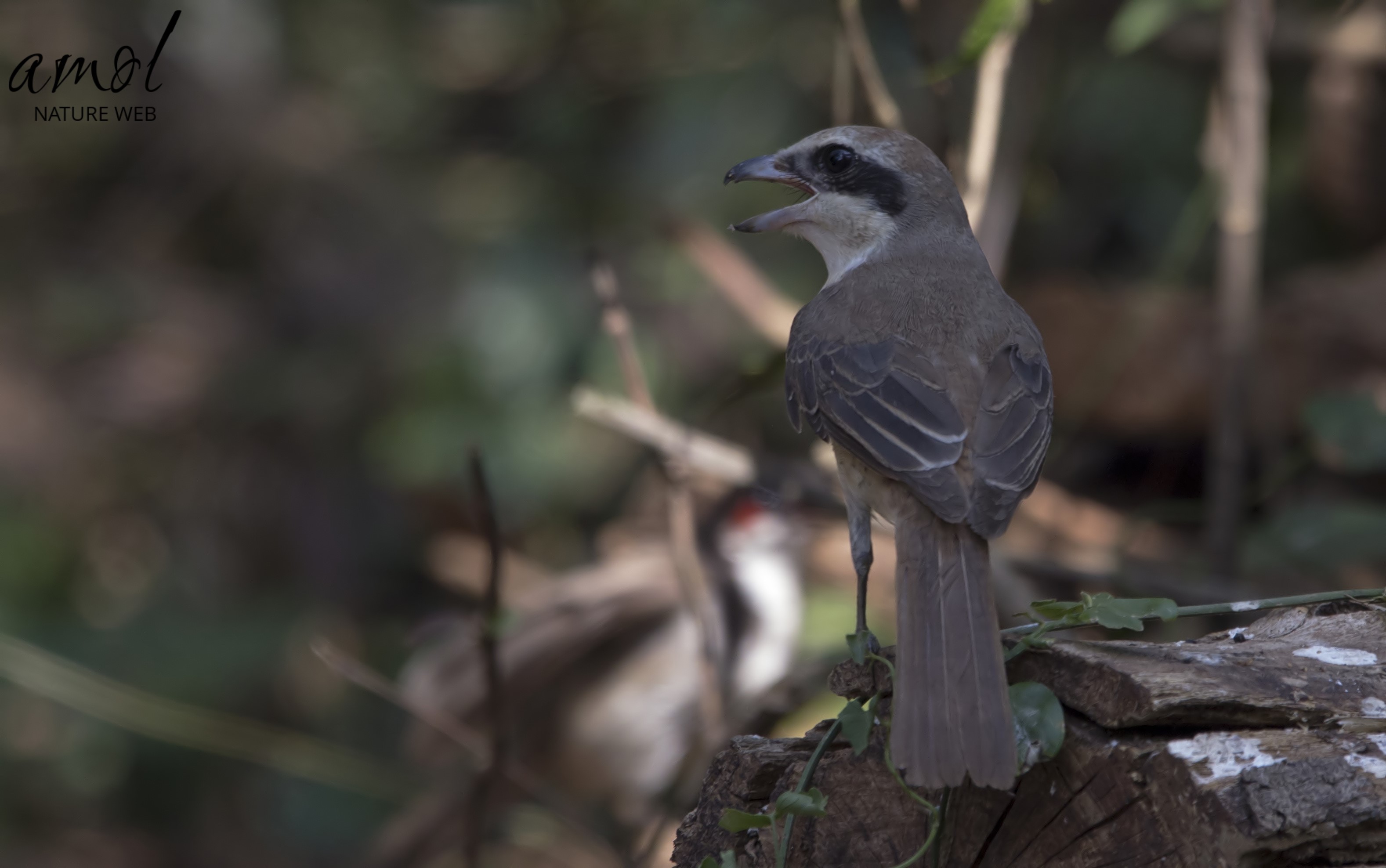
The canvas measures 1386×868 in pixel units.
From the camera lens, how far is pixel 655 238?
283 inches

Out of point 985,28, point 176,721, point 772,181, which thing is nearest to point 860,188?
point 772,181

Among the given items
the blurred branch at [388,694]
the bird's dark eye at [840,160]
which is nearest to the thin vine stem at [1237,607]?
the bird's dark eye at [840,160]

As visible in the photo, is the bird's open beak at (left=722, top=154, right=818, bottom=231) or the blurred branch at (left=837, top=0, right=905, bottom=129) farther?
the blurred branch at (left=837, top=0, right=905, bottom=129)

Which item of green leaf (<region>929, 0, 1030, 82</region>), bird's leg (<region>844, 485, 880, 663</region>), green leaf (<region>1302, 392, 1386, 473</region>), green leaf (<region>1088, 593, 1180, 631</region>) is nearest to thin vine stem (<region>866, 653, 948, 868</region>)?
green leaf (<region>1088, 593, 1180, 631</region>)

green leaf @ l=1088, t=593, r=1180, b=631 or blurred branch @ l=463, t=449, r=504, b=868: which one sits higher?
green leaf @ l=1088, t=593, r=1180, b=631

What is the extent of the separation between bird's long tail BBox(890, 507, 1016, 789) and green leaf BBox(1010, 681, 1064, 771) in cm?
4

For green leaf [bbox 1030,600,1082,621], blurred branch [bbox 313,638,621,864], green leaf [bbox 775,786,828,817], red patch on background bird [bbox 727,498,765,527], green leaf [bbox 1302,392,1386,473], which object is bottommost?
red patch on background bird [bbox 727,498,765,527]

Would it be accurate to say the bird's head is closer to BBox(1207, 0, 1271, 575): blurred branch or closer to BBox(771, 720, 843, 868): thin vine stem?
BBox(771, 720, 843, 868): thin vine stem

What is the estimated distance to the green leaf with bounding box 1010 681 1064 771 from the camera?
6.73ft

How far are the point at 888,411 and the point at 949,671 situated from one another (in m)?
0.78

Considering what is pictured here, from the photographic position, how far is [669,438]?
4.33m

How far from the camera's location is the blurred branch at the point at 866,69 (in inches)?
158

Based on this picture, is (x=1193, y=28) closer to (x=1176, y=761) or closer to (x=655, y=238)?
(x=655, y=238)

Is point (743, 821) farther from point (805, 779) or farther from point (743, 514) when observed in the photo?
point (743, 514)
